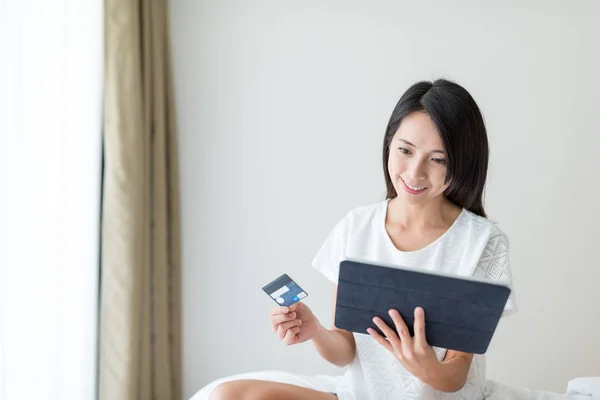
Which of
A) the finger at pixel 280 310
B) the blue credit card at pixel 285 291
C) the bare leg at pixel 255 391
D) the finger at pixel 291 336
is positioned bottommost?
the bare leg at pixel 255 391

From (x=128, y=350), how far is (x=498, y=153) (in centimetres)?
145

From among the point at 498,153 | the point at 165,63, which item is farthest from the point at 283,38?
the point at 498,153

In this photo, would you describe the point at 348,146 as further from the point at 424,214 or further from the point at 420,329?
the point at 420,329

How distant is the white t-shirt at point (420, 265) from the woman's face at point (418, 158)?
125 mm

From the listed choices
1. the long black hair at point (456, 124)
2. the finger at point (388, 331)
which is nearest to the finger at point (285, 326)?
the finger at point (388, 331)

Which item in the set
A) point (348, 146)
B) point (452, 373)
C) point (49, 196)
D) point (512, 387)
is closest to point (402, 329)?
point (452, 373)

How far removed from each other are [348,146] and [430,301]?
4.28 feet

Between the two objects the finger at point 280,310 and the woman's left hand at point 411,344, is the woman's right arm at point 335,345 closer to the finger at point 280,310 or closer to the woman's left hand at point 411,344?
the finger at point 280,310

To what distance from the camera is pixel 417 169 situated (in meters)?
1.45

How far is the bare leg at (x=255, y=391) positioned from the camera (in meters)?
1.42

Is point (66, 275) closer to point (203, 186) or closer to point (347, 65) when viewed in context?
point (203, 186)

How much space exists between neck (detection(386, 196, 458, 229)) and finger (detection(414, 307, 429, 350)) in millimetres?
372

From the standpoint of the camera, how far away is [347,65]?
8.13 feet

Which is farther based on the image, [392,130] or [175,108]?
[175,108]
